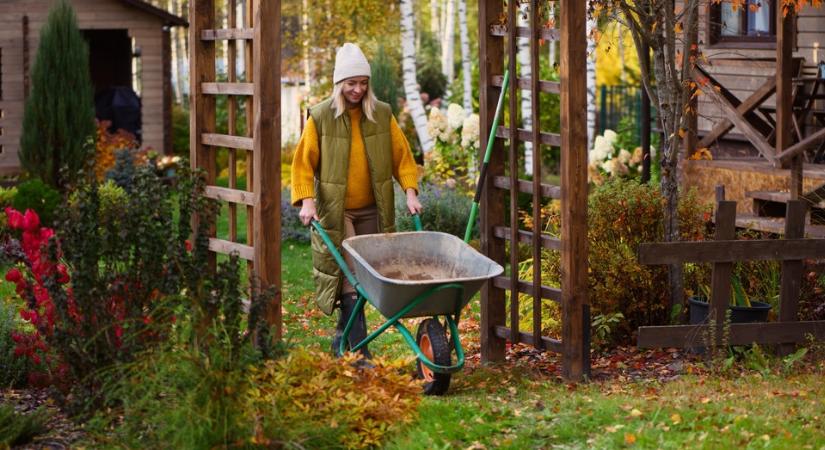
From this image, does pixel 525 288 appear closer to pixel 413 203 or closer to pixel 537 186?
pixel 537 186

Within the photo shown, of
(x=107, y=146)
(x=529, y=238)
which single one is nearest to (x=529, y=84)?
(x=529, y=238)

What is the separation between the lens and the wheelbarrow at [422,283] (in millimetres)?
6367

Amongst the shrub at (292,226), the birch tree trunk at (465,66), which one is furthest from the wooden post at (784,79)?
the birch tree trunk at (465,66)

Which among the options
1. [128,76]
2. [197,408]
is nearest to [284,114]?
[128,76]

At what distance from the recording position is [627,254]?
27.1 feet

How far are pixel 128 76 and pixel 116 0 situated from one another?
11.6ft

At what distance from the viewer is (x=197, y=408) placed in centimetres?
511

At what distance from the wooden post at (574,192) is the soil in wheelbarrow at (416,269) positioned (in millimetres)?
693

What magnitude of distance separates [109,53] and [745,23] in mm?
12809

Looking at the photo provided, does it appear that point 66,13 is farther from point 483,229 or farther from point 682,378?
point 682,378

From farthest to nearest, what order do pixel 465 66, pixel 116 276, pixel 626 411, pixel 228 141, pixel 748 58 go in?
pixel 465 66 < pixel 748 58 < pixel 228 141 < pixel 116 276 < pixel 626 411

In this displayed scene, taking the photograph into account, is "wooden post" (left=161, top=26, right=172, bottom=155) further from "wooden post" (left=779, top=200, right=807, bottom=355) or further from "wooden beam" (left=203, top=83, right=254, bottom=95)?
"wooden post" (left=779, top=200, right=807, bottom=355)

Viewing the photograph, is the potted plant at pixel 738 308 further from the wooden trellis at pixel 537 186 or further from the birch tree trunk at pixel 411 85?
the birch tree trunk at pixel 411 85

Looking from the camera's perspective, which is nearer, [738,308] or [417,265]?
[417,265]
